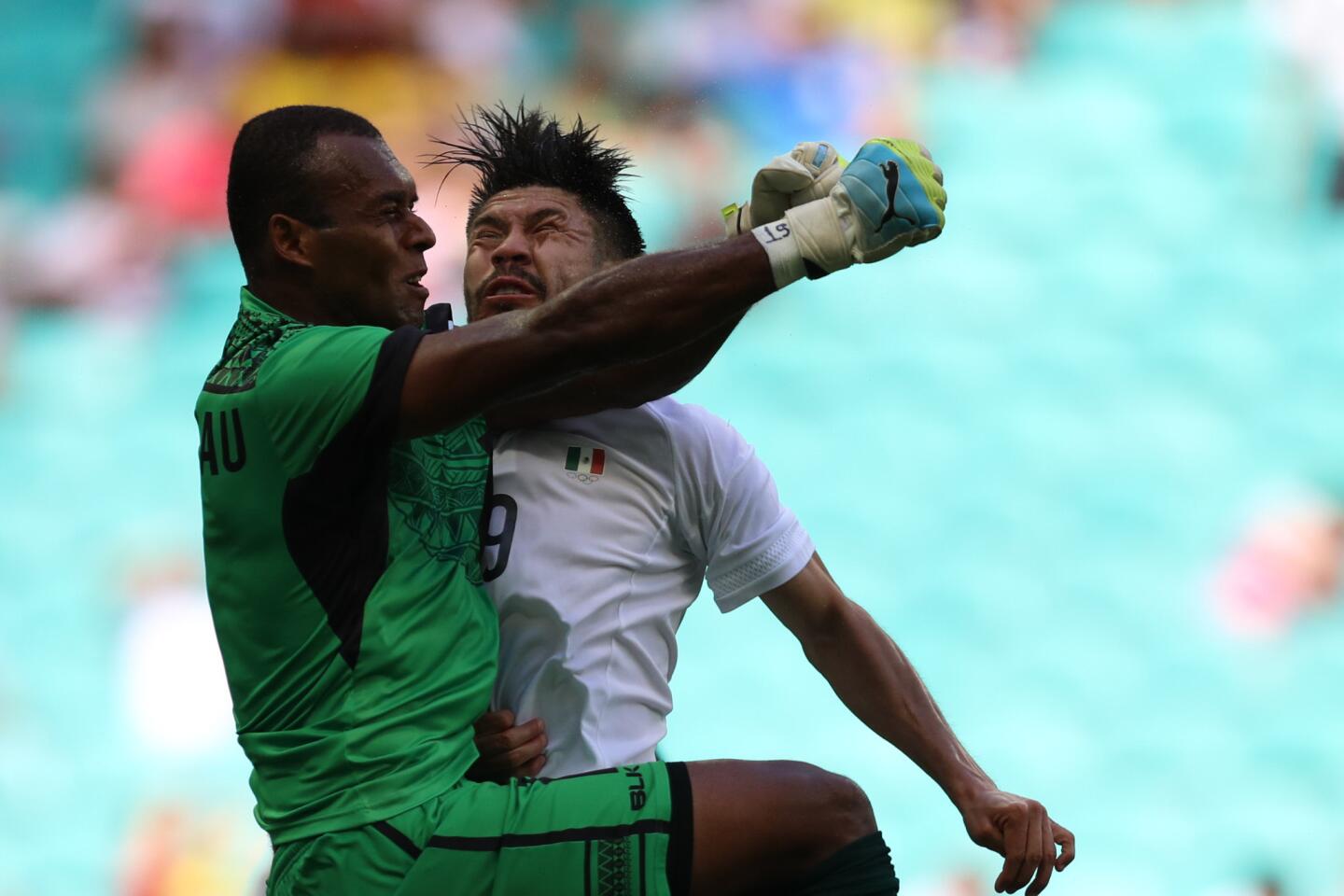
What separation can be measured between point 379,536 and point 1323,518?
3876 millimetres

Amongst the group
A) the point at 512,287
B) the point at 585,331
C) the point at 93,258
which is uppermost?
the point at 93,258

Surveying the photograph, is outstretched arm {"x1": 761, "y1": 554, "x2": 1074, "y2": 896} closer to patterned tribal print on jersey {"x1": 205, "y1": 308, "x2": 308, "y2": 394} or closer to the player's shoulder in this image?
the player's shoulder

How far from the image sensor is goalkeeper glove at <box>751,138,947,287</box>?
92.9 inches

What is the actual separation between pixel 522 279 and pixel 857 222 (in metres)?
0.84

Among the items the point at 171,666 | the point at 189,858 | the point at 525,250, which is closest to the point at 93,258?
the point at 171,666

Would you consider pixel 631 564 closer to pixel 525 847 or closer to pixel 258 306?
pixel 525 847

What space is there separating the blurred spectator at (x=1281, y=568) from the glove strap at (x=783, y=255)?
350cm

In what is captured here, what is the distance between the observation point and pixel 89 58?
6.32 metres

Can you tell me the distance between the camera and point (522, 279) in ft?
9.98

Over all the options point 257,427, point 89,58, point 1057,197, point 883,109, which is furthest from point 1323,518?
point 89,58

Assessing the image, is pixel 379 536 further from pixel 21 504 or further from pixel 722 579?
pixel 21 504

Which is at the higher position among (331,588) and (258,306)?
(258,306)

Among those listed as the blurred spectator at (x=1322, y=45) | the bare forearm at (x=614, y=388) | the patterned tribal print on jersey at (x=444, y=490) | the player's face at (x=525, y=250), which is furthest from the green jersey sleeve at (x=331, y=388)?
the blurred spectator at (x=1322, y=45)

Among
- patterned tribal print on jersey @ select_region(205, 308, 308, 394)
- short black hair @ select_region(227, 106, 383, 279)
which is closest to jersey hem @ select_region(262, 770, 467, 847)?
patterned tribal print on jersey @ select_region(205, 308, 308, 394)
